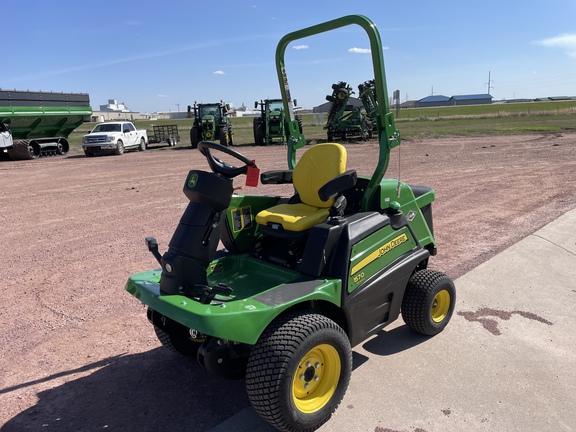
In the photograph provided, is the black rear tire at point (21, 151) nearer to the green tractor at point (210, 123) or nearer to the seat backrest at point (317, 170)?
the green tractor at point (210, 123)

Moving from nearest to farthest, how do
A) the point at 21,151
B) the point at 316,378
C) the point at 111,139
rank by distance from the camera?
the point at 316,378 < the point at 21,151 < the point at 111,139

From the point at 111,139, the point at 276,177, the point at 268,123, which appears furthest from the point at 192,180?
the point at 268,123

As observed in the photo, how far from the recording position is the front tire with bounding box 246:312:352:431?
233 centimetres

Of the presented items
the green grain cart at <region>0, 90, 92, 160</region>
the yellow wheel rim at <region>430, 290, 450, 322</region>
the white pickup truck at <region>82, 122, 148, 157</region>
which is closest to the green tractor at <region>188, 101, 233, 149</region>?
the white pickup truck at <region>82, 122, 148, 157</region>

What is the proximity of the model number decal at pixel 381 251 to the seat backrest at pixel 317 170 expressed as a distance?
1.62 ft

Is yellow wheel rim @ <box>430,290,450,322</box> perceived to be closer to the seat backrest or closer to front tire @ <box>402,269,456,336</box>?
front tire @ <box>402,269,456,336</box>

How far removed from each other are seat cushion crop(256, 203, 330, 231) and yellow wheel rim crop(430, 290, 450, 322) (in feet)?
3.85

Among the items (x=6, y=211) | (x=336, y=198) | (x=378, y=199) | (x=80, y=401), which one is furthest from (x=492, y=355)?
(x=6, y=211)

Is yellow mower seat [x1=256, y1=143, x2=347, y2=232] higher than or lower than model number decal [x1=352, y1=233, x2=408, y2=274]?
higher

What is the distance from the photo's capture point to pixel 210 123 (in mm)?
22156

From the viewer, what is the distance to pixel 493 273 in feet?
15.6

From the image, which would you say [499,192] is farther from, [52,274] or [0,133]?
[0,133]

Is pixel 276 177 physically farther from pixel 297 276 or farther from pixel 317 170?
pixel 297 276

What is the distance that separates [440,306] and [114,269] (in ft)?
11.3
